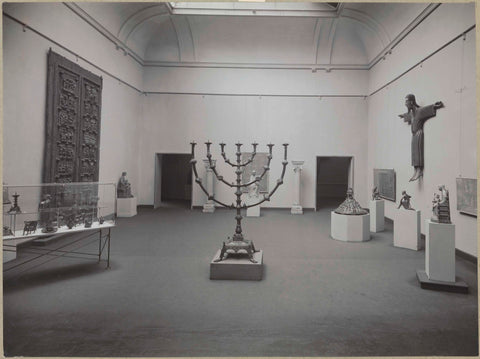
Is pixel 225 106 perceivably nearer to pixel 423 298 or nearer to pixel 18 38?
pixel 18 38

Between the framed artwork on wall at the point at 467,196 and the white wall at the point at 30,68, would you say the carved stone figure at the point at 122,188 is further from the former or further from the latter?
the framed artwork on wall at the point at 467,196

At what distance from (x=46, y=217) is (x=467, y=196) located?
269 inches

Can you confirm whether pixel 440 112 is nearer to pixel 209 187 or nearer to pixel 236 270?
pixel 236 270

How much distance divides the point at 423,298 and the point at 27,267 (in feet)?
17.9

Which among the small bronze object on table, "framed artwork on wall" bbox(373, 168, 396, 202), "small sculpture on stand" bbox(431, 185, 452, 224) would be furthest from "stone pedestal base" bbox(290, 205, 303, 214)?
the small bronze object on table

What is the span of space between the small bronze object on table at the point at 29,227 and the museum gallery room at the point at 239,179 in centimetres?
4

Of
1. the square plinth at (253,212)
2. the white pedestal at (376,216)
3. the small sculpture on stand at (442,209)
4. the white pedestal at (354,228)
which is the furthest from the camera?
the square plinth at (253,212)

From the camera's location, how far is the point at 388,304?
3162mm

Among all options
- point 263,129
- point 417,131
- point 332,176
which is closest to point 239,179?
point 417,131

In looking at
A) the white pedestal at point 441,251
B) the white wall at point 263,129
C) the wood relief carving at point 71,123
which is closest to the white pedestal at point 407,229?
the white pedestal at point 441,251

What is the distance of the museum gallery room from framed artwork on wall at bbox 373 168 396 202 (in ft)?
0.30

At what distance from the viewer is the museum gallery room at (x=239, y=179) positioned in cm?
277

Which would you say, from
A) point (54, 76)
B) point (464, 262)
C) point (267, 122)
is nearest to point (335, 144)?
point (267, 122)

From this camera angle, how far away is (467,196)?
4898 millimetres
